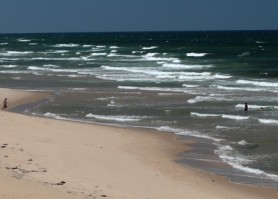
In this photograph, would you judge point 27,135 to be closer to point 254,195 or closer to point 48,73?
point 254,195

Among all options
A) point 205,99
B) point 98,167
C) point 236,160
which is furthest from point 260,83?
point 98,167

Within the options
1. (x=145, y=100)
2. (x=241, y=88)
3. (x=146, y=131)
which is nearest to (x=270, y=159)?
(x=146, y=131)

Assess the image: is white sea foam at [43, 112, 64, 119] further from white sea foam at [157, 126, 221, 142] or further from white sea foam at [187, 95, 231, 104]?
white sea foam at [187, 95, 231, 104]

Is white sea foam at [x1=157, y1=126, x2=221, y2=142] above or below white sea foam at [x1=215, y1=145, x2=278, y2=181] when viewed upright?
above

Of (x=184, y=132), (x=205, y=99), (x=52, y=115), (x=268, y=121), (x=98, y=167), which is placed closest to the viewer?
(x=98, y=167)

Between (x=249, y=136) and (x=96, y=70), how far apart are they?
34.8m

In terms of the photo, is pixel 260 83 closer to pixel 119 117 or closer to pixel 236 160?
pixel 119 117

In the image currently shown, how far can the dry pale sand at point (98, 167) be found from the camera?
12.2 metres

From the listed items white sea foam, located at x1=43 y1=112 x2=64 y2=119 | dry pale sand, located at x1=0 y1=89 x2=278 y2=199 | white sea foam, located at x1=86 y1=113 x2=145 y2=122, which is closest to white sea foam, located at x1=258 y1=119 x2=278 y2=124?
dry pale sand, located at x1=0 y1=89 x2=278 y2=199

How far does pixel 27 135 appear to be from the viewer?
19812 millimetres

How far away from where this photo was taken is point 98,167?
1520 cm

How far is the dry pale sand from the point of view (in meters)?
12.2

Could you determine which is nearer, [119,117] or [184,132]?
[184,132]

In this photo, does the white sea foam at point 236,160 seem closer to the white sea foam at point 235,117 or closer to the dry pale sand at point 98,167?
the dry pale sand at point 98,167
